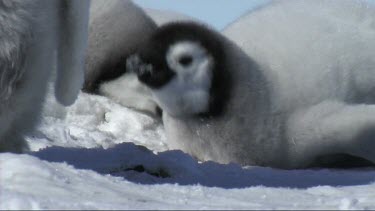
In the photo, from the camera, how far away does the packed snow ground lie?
2090mm

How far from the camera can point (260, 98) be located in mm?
3961

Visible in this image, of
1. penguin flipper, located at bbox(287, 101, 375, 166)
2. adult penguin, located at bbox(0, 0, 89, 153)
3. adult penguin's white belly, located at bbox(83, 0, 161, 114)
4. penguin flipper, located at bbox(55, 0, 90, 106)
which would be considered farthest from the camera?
adult penguin's white belly, located at bbox(83, 0, 161, 114)

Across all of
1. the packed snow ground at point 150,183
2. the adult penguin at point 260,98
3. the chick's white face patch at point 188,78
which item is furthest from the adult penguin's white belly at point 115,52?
the packed snow ground at point 150,183

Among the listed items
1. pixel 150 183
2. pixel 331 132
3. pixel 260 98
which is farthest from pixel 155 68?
pixel 150 183

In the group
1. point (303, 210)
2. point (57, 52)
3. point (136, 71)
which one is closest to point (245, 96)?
point (136, 71)

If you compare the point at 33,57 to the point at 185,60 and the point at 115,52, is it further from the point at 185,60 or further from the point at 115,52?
the point at 115,52

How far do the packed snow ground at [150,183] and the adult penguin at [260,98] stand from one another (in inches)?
Result: 21.3

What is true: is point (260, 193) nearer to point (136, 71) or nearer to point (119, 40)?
point (136, 71)

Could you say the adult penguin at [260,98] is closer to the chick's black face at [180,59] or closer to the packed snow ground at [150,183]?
the chick's black face at [180,59]

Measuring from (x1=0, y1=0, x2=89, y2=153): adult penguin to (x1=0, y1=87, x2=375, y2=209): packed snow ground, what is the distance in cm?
11

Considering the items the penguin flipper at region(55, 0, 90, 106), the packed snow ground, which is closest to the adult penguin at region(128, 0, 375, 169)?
the packed snow ground

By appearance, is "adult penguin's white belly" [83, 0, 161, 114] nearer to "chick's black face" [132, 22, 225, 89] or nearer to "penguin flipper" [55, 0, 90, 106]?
"chick's black face" [132, 22, 225, 89]

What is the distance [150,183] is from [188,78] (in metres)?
1.37

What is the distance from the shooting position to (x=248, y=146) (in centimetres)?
393
